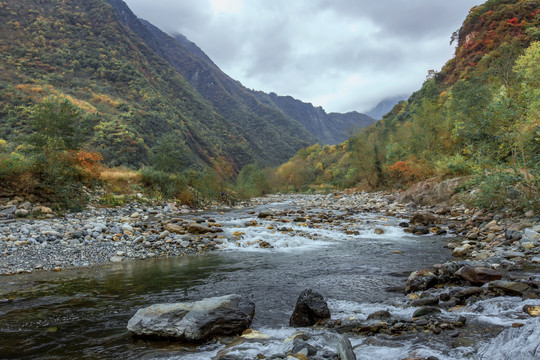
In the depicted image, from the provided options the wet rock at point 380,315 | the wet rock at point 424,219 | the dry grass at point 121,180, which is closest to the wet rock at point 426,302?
the wet rock at point 380,315

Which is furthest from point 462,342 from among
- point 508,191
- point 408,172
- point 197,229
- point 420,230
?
point 408,172

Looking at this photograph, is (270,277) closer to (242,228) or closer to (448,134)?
(242,228)

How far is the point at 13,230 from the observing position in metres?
8.38

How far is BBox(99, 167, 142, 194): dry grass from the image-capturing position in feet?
55.2

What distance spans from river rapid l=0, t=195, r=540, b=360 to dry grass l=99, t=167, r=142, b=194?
10527mm

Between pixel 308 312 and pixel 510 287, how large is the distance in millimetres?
2709

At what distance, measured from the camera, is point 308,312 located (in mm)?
3779

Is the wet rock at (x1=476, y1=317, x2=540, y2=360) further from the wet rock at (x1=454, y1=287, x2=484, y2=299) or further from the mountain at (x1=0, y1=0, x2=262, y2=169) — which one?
the mountain at (x1=0, y1=0, x2=262, y2=169)

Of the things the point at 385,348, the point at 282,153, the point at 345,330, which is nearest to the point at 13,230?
the point at 345,330

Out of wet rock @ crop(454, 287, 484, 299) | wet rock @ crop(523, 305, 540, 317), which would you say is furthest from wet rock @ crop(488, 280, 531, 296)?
wet rock @ crop(523, 305, 540, 317)

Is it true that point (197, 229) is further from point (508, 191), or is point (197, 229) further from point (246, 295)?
point (508, 191)

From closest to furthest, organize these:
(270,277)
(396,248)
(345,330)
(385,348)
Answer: (385,348)
(345,330)
(270,277)
(396,248)

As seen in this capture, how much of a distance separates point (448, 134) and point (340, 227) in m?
15.8

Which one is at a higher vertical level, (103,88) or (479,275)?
(103,88)
